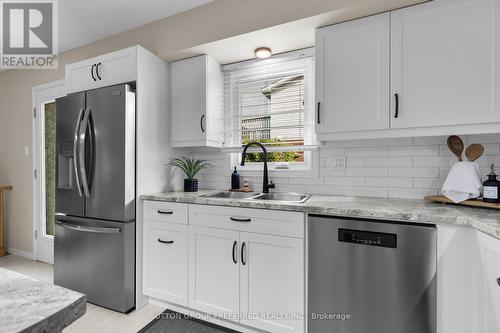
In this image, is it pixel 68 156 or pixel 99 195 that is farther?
pixel 68 156

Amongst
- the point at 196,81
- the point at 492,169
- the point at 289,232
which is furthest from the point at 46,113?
the point at 492,169

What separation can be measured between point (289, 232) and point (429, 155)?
1.17m

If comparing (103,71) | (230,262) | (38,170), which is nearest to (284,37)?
(103,71)

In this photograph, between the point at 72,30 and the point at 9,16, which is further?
the point at 72,30

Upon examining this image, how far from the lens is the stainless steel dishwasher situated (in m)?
1.36

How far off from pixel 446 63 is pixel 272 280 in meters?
1.72

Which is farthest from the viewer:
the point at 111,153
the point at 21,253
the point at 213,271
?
the point at 21,253

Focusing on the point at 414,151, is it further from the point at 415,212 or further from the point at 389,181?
the point at 415,212

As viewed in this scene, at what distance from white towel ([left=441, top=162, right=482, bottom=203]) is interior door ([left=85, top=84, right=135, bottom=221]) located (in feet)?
7.43

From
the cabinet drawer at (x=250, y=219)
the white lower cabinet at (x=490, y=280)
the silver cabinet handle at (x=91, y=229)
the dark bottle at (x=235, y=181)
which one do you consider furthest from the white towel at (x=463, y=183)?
the silver cabinet handle at (x=91, y=229)

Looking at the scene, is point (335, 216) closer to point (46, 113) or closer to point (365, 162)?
point (365, 162)

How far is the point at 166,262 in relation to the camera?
212 centimetres

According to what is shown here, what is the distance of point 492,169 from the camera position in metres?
1.60

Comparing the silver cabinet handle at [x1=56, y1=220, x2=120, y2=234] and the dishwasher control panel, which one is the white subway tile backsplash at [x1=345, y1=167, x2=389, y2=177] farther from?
the silver cabinet handle at [x1=56, y1=220, x2=120, y2=234]
